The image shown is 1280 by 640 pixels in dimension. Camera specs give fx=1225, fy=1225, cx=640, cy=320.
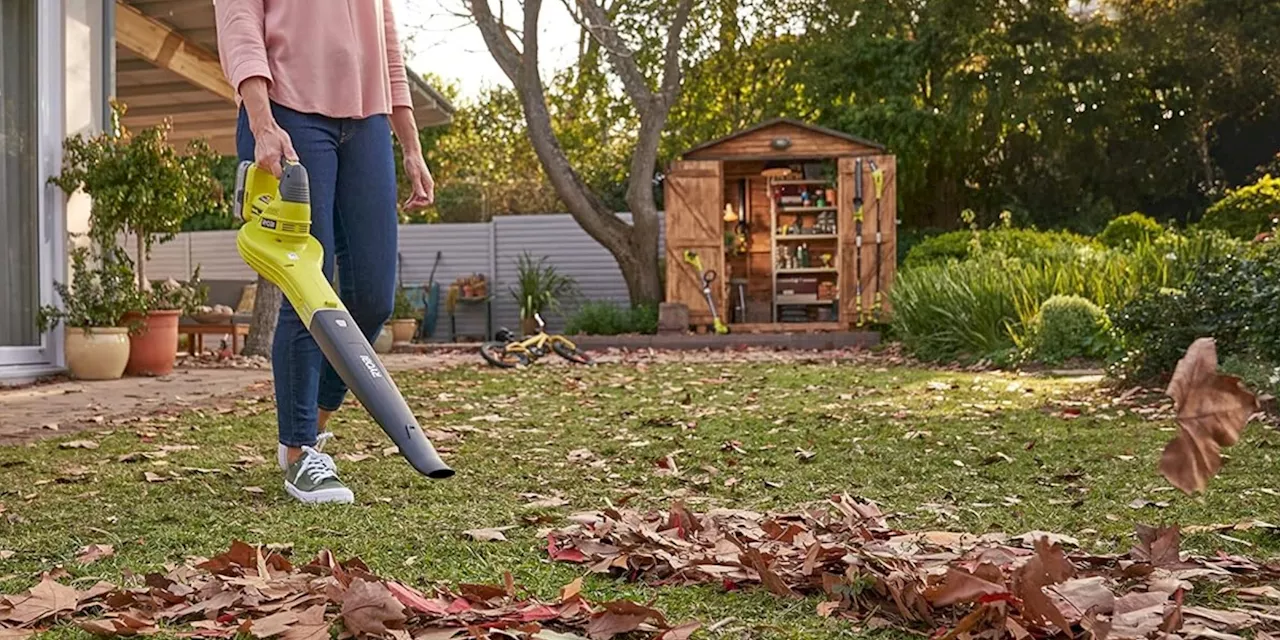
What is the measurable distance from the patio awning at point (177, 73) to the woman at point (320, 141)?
4.56 m

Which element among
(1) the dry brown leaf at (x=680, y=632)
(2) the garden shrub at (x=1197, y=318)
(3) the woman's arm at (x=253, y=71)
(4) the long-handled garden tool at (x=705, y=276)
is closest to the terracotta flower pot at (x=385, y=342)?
(4) the long-handled garden tool at (x=705, y=276)

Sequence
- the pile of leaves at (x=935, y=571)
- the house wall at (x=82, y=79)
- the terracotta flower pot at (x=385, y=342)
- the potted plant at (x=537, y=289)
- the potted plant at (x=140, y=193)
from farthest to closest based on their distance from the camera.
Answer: the potted plant at (x=537, y=289) → the terracotta flower pot at (x=385, y=342) → the house wall at (x=82, y=79) → the potted plant at (x=140, y=193) → the pile of leaves at (x=935, y=571)

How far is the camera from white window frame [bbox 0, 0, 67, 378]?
21.7 ft

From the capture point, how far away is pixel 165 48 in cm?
902

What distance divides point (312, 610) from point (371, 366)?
35.5 inches

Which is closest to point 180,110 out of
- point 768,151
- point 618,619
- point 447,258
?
point 447,258

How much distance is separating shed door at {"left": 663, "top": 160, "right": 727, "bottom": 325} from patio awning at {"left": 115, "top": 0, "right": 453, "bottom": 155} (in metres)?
2.94

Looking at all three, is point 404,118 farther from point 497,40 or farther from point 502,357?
point 497,40

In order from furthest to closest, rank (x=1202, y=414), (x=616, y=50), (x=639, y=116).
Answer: (x=639, y=116), (x=616, y=50), (x=1202, y=414)

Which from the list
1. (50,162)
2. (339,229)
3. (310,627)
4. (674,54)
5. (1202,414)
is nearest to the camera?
(1202,414)

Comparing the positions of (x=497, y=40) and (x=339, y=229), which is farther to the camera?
(x=497, y=40)

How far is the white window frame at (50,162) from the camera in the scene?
661 cm

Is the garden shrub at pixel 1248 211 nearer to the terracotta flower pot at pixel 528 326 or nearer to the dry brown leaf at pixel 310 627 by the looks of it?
the terracotta flower pot at pixel 528 326

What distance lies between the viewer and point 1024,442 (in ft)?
11.9
